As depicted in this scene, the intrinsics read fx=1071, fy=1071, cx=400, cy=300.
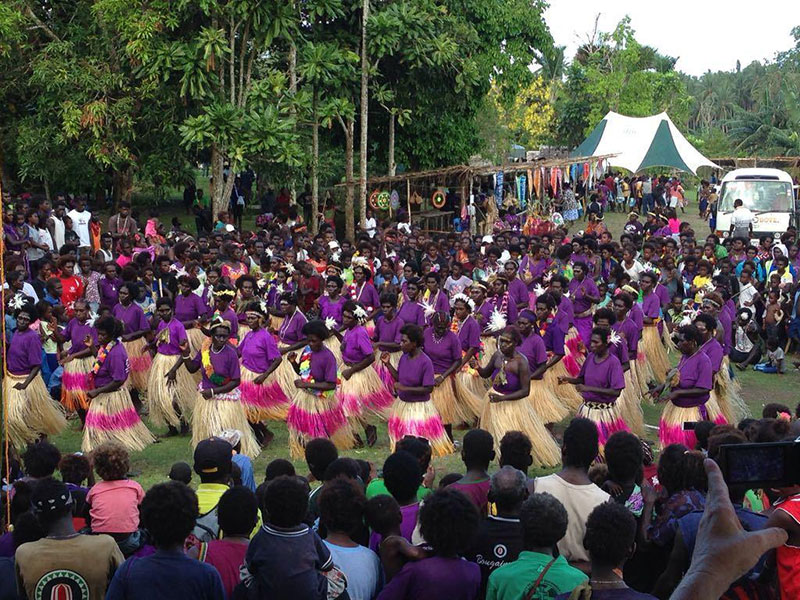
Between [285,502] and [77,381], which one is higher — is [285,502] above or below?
above

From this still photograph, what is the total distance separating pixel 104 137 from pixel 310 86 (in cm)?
559

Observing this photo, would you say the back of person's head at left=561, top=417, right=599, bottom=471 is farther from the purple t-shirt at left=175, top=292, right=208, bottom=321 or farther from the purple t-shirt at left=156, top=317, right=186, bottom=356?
the purple t-shirt at left=175, top=292, right=208, bottom=321

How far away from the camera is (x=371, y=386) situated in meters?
11.4

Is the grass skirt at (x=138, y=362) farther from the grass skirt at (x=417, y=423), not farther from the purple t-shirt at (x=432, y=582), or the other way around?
the purple t-shirt at (x=432, y=582)

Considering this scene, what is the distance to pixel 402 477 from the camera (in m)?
5.80

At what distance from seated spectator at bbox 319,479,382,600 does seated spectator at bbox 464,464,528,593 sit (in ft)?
1.73

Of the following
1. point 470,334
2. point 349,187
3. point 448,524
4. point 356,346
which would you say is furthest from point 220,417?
point 349,187

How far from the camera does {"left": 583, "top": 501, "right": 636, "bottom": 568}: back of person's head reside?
442 centimetres

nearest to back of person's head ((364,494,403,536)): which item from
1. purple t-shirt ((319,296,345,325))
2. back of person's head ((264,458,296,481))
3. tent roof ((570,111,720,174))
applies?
back of person's head ((264,458,296,481))

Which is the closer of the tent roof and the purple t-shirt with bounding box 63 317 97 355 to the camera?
the purple t-shirt with bounding box 63 317 97 355

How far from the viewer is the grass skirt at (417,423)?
1016 cm

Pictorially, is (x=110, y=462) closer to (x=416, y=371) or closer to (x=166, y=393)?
(x=416, y=371)

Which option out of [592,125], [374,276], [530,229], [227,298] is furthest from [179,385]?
[592,125]

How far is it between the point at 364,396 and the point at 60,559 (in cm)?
634
